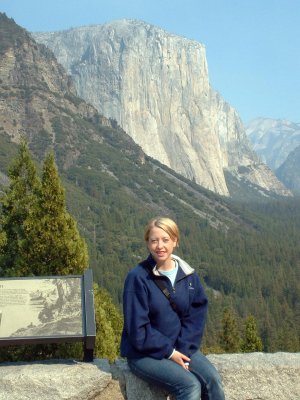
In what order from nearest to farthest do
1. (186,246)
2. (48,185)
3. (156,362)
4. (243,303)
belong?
(156,362) → (48,185) → (243,303) → (186,246)

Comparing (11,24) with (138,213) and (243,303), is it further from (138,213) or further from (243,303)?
(243,303)

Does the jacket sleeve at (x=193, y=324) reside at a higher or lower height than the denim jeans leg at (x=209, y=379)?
higher

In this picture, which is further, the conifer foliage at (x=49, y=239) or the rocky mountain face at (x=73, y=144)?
the rocky mountain face at (x=73, y=144)

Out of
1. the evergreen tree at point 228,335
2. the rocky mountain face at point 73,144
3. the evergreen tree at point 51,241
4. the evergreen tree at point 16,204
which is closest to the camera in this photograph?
the evergreen tree at point 51,241

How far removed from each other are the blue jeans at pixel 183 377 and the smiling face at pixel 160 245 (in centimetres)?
110

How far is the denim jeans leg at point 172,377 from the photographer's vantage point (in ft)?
18.2

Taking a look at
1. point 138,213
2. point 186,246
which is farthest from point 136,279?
point 138,213

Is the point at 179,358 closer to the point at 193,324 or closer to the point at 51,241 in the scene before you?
the point at 193,324

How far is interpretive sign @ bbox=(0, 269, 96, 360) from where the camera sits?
6.14 m

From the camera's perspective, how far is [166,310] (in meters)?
5.78

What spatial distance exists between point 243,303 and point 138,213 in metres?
63.0

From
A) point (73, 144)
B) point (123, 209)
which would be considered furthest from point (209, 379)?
point (73, 144)

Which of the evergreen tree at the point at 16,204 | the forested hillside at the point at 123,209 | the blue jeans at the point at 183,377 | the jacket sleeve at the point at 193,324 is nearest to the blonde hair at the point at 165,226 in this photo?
the jacket sleeve at the point at 193,324

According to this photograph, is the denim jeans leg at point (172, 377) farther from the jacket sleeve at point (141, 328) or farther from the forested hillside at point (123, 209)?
the forested hillside at point (123, 209)
